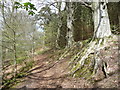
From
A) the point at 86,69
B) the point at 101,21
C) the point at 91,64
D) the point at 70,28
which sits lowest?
the point at 86,69

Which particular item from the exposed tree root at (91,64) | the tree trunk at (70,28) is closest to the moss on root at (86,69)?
the exposed tree root at (91,64)

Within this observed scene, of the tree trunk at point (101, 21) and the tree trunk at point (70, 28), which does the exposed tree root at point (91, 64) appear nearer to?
the tree trunk at point (101, 21)

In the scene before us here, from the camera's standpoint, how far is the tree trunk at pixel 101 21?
448 cm

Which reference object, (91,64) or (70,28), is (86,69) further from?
(70,28)

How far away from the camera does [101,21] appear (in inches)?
177

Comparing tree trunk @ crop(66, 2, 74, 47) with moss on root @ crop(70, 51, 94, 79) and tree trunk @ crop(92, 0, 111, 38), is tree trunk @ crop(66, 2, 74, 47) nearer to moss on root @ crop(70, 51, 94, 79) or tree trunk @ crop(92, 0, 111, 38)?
tree trunk @ crop(92, 0, 111, 38)

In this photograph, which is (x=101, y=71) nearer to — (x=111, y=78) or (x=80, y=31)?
(x=111, y=78)

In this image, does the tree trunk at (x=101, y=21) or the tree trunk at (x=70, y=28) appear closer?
the tree trunk at (x=101, y=21)

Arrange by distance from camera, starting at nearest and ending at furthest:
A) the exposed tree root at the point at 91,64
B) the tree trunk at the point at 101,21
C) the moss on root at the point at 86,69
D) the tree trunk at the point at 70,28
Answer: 1. the exposed tree root at the point at 91,64
2. the moss on root at the point at 86,69
3. the tree trunk at the point at 101,21
4. the tree trunk at the point at 70,28

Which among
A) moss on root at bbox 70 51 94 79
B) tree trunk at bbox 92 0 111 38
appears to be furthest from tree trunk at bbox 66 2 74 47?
moss on root at bbox 70 51 94 79

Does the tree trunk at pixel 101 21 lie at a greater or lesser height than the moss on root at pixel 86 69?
greater

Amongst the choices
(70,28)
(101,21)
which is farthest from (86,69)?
(70,28)

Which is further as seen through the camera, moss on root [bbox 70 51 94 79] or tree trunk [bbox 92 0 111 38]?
tree trunk [bbox 92 0 111 38]

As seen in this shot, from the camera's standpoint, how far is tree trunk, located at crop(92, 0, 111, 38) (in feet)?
14.7
